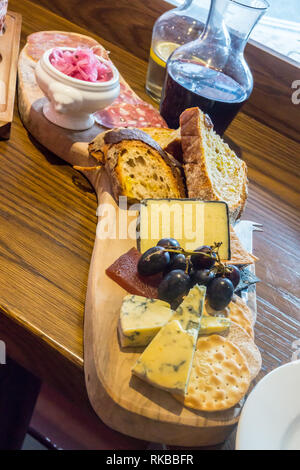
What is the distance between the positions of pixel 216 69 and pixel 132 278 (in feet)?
2.34

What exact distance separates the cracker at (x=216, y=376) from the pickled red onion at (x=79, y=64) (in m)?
→ 0.67

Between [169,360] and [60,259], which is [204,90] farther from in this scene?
[169,360]

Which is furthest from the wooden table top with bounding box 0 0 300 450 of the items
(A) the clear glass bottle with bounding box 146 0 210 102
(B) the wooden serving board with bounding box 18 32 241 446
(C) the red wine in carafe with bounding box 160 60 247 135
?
(A) the clear glass bottle with bounding box 146 0 210 102

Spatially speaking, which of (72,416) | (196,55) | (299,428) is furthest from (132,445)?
(196,55)

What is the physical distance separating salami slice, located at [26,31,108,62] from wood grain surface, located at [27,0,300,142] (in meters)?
0.26

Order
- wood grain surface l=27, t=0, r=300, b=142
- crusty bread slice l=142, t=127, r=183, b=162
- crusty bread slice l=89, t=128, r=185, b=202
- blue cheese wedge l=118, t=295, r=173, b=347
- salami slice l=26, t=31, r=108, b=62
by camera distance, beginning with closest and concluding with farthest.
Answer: blue cheese wedge l=118, t=295, r=173, b=347, crusty bread slice l=89, t=128, r=185, b=202, crusty bread slice l=142, t=127, r=183, b=162, salami slice l=26, t=31, r=108, b=62, wood grain surface l=27, t=0, r=300, b=142

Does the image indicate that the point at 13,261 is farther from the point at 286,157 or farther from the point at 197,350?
the point at 286,157

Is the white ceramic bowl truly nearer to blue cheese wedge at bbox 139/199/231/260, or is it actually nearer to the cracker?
blue cheese wedge at bbox 139/199/231/260

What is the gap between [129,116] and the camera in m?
1.30

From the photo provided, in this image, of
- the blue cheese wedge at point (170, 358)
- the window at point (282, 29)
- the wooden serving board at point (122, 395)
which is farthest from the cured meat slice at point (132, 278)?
the window at point (282, 29)

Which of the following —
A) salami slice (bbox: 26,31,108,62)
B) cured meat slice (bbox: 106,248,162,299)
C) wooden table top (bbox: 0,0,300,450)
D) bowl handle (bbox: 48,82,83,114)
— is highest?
bowl handle (bbox: 48,82,83,114)

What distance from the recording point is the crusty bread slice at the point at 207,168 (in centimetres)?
109

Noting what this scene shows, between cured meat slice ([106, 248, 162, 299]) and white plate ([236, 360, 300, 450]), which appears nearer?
white plate ([236, 360, 300, 450])

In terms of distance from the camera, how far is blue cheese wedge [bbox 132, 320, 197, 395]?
2.31ft
